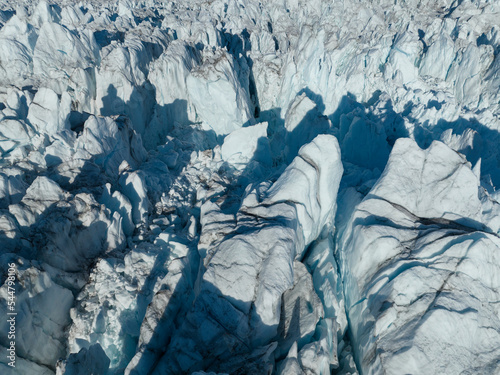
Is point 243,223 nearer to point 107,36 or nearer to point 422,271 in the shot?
point 422,271

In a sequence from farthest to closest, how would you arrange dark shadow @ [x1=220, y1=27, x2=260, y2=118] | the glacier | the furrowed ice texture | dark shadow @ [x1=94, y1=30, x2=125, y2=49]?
1. dark shadow @ [x1=94, y1=30, x2=125, y2=49]
2. dark shadow @ [x1=220, y1=27, x2=260, y2=118]
3. the glacier
4. the furrowed ice texture

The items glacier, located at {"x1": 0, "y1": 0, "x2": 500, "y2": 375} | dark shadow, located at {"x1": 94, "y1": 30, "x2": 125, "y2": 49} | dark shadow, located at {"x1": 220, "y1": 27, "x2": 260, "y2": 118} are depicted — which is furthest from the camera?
dark shadow, located at {"x1": 94, "y1": 30, "x2": 125, "y2": 49}

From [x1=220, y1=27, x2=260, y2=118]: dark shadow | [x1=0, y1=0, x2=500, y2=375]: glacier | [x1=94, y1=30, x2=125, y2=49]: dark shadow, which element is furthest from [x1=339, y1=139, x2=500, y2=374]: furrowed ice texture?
[x1=94, y1=30, x2=125, y2=49]: dark shadow

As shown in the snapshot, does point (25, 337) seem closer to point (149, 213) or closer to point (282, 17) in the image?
point (149, 213)

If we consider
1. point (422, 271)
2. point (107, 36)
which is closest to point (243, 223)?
point (422, 271)

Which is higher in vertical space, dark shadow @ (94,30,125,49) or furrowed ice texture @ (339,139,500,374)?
dark shadow @ (94,30,125,49)

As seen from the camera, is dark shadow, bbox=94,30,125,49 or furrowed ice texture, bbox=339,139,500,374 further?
dark shadow, bbox=94,30,125,49

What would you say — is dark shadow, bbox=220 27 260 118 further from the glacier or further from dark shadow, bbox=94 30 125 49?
dark shadow, bbox=94 30 125 49

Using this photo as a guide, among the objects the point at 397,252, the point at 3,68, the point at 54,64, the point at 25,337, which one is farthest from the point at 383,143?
the point at 3,68
